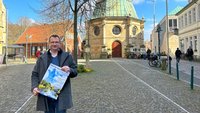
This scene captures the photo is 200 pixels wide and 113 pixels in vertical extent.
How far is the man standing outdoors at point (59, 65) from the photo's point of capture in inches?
204

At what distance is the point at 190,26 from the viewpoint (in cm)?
4300

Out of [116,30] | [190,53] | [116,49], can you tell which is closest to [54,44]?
[190,53]

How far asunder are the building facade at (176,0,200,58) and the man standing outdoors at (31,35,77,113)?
3539cm

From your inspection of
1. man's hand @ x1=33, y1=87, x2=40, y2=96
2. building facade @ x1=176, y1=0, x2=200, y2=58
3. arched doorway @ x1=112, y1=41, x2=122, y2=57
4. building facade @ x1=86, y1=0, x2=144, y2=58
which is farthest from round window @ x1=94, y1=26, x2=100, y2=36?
man's hand @ x1=33, y1=87, x2=40, y2=96

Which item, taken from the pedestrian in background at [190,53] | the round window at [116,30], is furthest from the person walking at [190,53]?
the round window at [116,30]

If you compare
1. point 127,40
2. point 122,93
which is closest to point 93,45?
point 127,40

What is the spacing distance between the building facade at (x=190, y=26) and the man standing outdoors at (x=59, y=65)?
116ft

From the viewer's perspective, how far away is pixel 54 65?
5129mm

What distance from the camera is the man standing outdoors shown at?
5176mm

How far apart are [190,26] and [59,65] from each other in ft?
132

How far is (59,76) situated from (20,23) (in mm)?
96064

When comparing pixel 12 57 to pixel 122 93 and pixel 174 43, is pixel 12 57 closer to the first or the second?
pixel 174 43

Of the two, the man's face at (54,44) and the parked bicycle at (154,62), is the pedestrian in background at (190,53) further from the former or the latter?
the man's face at (54,44)

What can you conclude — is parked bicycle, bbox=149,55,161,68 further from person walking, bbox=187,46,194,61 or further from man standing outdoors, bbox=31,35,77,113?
man standing outdoors, bbox=31,35,77,113
